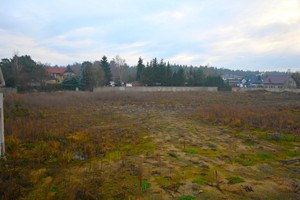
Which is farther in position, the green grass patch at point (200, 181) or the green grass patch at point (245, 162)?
the green grass patch at point (245, 162)

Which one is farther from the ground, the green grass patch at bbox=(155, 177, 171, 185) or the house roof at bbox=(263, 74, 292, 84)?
the house roof at bbox=(263, 74, 292, 84)

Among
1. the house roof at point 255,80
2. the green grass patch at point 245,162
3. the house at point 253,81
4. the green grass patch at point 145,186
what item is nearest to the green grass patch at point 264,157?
the green grass patch at point 245,162

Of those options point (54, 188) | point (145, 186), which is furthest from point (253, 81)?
point (54, 188)

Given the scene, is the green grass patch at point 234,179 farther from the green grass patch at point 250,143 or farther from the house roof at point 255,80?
the house roof at point 255,80

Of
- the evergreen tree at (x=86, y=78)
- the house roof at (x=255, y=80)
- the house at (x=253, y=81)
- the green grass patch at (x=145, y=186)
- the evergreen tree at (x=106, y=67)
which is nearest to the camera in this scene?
the green grass patch at (x=145, y=186)

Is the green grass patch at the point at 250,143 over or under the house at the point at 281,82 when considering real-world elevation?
under

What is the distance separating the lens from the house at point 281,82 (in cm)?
5694

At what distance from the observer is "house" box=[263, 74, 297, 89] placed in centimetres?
5694

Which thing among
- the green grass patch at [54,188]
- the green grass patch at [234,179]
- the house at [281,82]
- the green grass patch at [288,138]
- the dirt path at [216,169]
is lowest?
the dirt path at [216,169]

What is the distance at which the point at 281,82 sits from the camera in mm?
58188

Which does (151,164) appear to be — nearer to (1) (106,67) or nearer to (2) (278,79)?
(1) (106,67)

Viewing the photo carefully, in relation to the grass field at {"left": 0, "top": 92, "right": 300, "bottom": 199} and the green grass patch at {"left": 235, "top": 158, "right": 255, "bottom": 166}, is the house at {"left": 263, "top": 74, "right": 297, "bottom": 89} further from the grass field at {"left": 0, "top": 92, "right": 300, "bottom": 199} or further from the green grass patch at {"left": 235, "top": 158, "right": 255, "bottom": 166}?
the green grass patch at {"left": 235, "top": 158, "right": 255, "bottom": 166}

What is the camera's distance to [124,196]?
3840 mm

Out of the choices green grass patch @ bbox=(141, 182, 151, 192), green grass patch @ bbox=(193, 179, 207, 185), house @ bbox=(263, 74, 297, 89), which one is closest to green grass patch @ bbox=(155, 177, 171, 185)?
green grass patch @ bbox=(141, 182, 151, 192)
